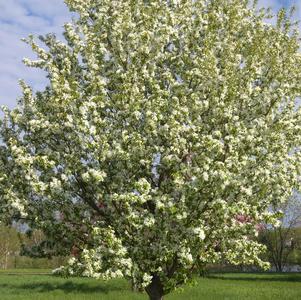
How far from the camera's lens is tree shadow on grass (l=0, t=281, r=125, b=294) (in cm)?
3782

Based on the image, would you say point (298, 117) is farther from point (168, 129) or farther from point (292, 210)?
point (292, 210)

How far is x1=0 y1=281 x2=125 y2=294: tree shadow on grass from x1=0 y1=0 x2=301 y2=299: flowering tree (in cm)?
2404

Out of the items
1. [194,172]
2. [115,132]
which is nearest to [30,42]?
[115,132]

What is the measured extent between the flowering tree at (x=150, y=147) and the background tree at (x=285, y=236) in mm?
61536

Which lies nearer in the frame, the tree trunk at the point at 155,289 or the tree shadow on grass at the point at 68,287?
the tree trunk at the point at 155,289

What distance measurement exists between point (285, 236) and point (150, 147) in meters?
76.8

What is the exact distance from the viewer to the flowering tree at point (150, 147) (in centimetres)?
1264

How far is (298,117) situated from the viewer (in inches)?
609

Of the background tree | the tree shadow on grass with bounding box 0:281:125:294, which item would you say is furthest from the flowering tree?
the background tree

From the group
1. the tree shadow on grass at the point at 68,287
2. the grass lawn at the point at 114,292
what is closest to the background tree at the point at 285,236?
the grass lawn at the point at 114,292

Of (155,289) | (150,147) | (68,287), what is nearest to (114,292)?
(68,287)

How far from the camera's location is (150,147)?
13188mm

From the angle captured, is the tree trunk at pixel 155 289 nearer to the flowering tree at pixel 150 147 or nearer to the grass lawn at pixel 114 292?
the flowering tree at pixel 150 147

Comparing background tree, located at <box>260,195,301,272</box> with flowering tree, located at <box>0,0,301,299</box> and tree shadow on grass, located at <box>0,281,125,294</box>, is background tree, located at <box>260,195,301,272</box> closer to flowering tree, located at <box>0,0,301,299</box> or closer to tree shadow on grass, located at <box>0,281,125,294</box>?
tree shadow on grass, located at <box>0,281,125,294</box>
